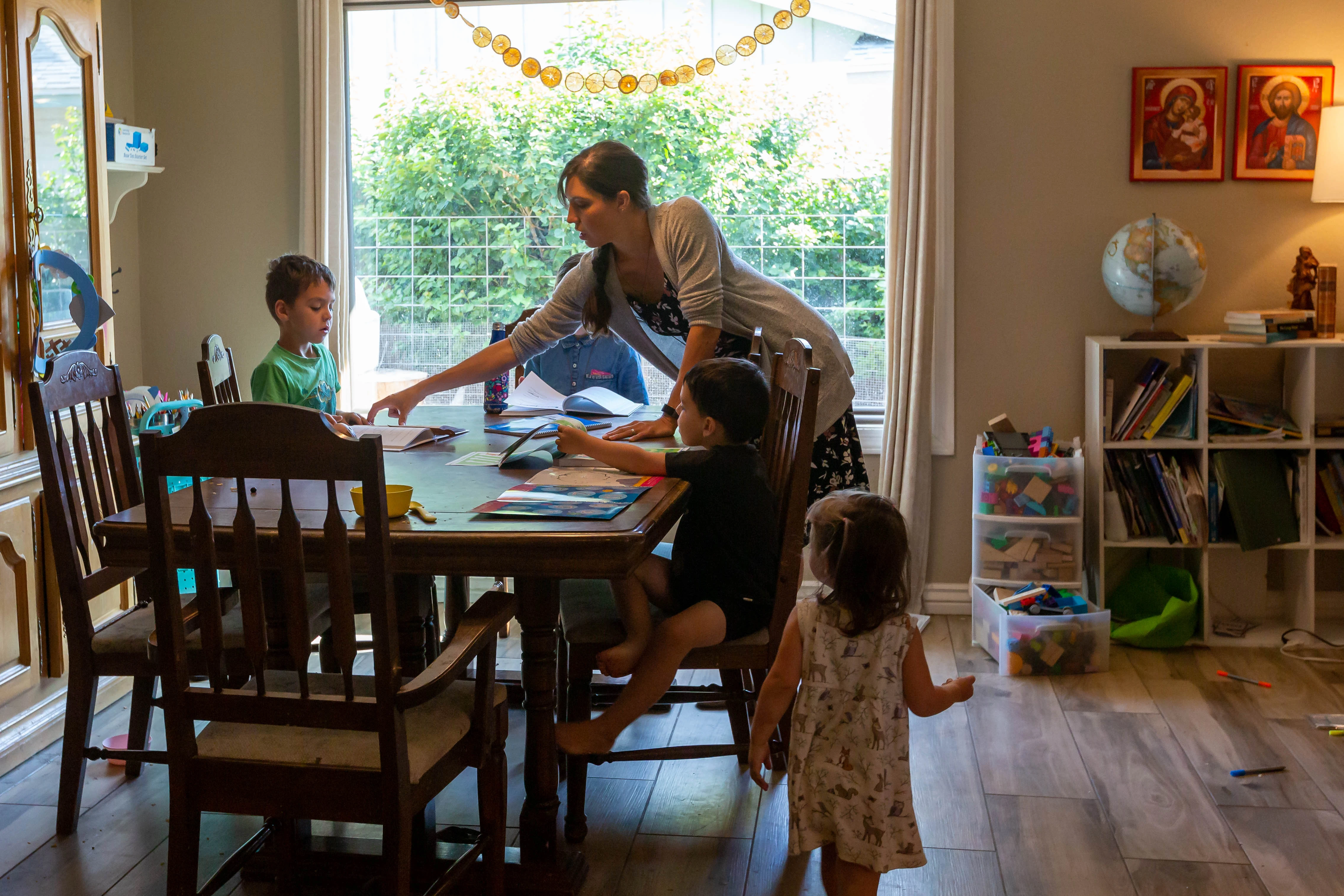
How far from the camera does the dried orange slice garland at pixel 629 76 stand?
9.57 ft

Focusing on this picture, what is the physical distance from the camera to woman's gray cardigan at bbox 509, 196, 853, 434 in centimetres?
254

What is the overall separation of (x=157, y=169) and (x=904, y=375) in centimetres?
253

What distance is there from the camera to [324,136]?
3.96m

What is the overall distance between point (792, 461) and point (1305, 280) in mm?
2268

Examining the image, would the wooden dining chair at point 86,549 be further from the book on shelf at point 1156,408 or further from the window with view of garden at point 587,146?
the book on shelf at point 1156,408

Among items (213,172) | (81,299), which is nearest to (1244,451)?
(81,299)

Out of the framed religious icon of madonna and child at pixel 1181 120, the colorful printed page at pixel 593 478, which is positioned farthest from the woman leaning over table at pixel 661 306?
the framed religious icon of madonna and child at pixel 1181 120

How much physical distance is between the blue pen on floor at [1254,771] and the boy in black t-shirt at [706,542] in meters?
1.18

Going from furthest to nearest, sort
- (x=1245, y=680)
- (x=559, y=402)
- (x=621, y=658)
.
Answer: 1. (x=559, y=402)
2. (x=1245, y=680)
3. (x=621, y=658)

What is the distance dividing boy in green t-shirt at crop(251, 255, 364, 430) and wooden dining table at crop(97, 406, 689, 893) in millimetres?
646

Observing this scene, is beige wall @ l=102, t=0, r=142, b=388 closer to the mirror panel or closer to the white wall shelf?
the white wall shelf

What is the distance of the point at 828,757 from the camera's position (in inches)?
68.5

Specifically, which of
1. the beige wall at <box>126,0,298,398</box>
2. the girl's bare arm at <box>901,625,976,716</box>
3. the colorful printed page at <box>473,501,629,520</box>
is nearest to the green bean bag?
the girl's bare arm at <box>901,625,976,716</box>

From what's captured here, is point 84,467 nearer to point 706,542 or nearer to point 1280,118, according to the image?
point 706,542
